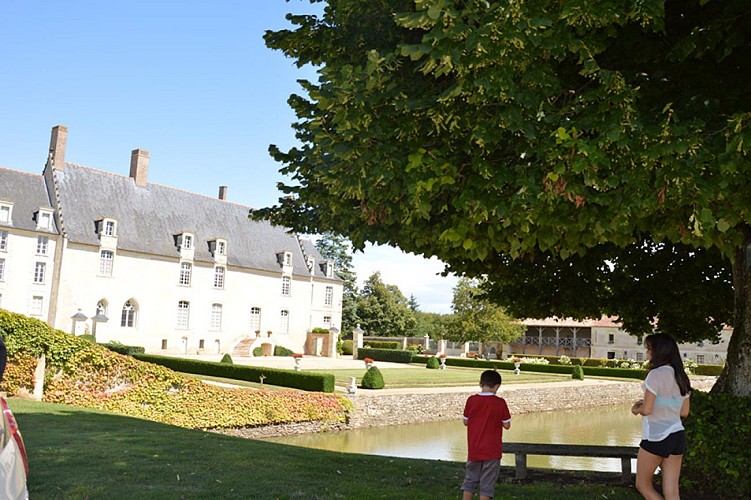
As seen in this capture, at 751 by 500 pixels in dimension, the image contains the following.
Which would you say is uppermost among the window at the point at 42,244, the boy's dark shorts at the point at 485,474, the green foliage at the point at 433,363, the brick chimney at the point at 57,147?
the brick chimney at the point at 57,147

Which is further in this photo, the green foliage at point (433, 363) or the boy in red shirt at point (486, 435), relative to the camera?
the green foliage at point (433, 363)

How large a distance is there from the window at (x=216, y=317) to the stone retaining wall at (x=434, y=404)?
84.9ft

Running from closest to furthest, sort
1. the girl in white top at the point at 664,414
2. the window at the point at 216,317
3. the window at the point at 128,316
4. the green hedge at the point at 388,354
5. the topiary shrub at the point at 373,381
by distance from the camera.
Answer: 1. the girl in white top at the point at 664,414
2. the topiary shrub at the point at 373,381
3. the window at the point at 128,316
4. the green hedge at the point at 388,354
5. the window at the point at 216,317

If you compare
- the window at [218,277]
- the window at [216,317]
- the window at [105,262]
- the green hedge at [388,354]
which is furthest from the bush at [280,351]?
the window at [105,262]

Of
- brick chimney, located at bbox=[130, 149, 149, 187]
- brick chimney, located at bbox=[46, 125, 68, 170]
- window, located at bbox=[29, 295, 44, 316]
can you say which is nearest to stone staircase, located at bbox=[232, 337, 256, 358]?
brick chimney, located at bbox=[130, 149, 149, 187]

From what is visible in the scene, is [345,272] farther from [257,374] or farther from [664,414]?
[664,414]

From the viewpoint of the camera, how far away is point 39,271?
38.4 m

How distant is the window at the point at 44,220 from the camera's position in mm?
38344

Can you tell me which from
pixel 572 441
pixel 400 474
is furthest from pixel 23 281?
pixel 400 474

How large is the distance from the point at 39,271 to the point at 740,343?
3969 centimetres

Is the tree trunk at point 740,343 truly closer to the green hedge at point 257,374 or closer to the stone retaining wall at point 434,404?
the stone retaining wall at point 434,404

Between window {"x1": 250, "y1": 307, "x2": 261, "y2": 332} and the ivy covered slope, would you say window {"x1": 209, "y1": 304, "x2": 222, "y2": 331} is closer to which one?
window {"x1": 250, "y1": 307, "x2": 261, "y2": 332}

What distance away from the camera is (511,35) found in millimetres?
3947

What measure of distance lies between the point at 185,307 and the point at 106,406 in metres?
30.7
